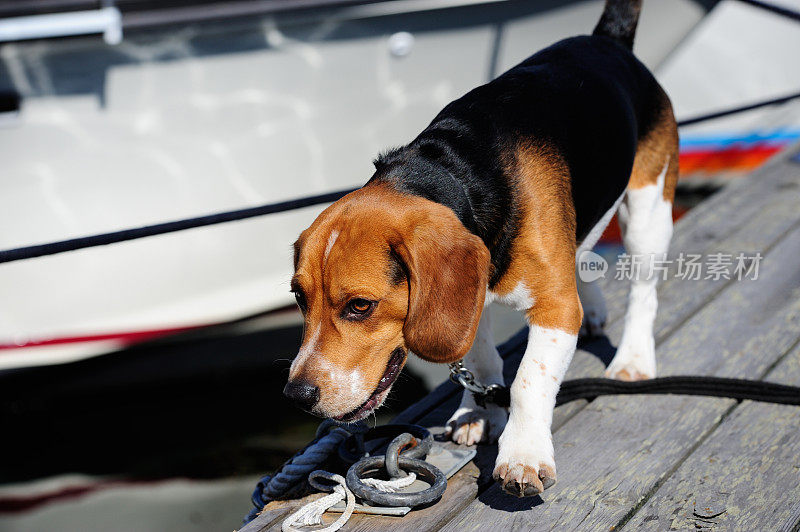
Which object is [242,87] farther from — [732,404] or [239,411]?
[732,404]

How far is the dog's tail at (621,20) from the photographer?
3371 millimetres

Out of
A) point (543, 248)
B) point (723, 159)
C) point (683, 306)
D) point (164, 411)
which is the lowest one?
point (723, 159)

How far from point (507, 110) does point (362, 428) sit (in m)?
1.12

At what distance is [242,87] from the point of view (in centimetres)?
573

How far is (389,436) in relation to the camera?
2.76 metres

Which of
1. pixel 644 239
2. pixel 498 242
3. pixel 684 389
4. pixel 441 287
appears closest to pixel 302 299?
pixel 441 287

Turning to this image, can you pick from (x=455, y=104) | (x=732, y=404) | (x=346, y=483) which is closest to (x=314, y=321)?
(x=346, y=483)

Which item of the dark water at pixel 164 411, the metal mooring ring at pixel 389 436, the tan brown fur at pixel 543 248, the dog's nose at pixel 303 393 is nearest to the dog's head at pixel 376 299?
the dog's nose at pixel 303 393

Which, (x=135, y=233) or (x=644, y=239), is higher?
(x=135, y=233)

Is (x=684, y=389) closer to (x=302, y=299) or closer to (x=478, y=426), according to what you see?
(x=478, y=426)

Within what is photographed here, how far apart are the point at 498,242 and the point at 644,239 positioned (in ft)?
3.51

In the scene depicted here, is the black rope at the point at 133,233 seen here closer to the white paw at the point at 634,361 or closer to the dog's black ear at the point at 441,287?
the dog's black ear at the point at 441,287

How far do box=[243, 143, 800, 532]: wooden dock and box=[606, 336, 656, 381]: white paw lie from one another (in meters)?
0.10

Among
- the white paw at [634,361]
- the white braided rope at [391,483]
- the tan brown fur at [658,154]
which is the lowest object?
the white paw at [634,361]
